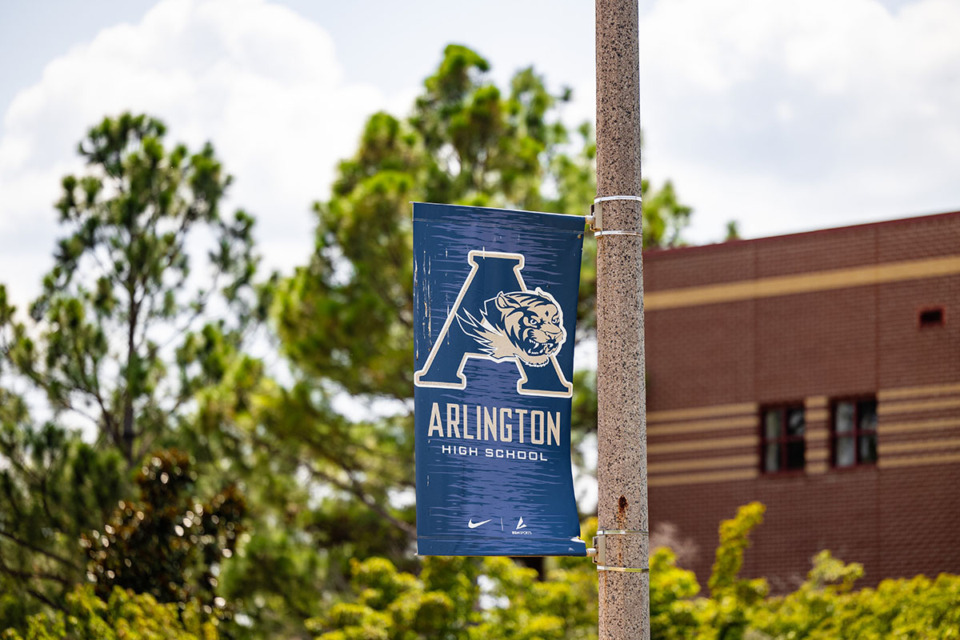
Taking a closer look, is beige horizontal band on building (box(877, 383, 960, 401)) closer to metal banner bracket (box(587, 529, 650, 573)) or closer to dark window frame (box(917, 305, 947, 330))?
dark window frame (box(917, 305, 947, 330))

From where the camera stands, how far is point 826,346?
2527cm

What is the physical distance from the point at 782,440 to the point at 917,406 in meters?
2.58

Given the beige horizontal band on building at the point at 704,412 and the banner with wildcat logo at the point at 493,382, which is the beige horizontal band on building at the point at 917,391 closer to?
the beige horizontal band on building at the point at 704,412

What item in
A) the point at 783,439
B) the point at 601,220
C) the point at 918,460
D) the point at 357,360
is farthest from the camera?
the point at 357,360

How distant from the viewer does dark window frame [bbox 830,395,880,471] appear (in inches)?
974

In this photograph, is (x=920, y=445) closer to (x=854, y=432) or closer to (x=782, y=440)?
(x=854, y=432)

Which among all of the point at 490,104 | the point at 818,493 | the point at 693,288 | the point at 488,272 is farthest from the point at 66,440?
the point at 488,272

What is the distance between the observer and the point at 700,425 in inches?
1043

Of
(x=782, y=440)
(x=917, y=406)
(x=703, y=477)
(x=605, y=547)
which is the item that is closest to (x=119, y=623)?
(x=703, y=477)

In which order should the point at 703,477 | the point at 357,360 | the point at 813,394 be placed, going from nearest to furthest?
the point at 813,394 < the point at 703,477 < the point at 357,360

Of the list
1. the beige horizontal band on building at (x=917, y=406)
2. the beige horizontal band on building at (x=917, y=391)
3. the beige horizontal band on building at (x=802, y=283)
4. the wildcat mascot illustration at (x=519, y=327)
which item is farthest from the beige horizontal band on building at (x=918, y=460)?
the wildcat mascot illustration at (x=519, y=327)

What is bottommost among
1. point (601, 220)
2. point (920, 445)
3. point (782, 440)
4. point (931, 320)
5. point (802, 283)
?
point (920, 445)

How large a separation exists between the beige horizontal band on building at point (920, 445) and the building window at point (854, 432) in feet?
1.12

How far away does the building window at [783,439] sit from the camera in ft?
83.7
